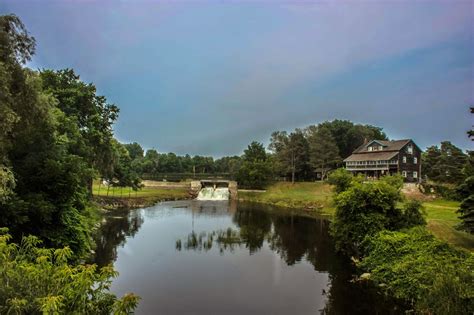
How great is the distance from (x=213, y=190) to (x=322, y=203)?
31.0 m

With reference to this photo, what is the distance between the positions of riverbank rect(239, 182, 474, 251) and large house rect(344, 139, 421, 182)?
28.4ft

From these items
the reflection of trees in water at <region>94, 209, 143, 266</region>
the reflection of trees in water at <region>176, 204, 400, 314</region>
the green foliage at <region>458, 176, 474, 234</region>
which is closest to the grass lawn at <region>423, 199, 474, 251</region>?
the green foliage at <region>458, 176, 474, 234</region>

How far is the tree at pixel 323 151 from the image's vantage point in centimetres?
7750

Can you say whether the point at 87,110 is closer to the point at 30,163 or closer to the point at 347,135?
the point at 30,163

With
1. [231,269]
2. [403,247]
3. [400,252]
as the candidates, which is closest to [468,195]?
[403,247]

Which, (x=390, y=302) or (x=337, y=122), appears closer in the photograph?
(x=390, y=302)

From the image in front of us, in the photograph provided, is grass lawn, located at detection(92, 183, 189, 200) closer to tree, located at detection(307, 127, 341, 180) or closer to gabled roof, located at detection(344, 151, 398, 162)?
tree, located at detection(307, 127, 341, 180)

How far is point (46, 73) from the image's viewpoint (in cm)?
Answer: 3416

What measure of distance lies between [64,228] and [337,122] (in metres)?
83.0

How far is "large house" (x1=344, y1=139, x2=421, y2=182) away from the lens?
209 feet

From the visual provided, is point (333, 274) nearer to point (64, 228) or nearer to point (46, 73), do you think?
point (64, 228)

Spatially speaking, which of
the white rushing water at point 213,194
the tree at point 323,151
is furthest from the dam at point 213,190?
the tree at point 323,151

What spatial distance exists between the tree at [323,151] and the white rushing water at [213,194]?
21047 mm

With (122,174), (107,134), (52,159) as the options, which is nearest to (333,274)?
(52,159)
